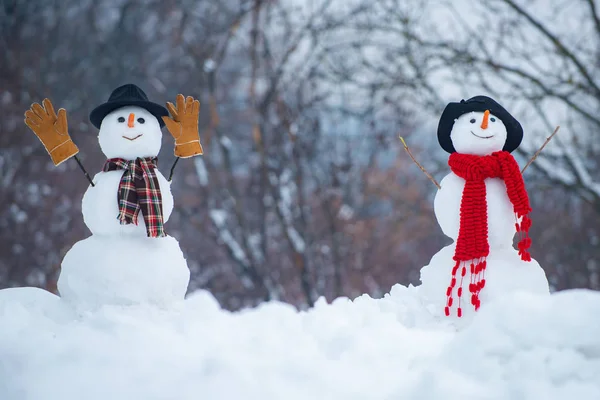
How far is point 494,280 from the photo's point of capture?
2.41 metres

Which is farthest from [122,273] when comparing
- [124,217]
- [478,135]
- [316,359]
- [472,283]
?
[478,135]

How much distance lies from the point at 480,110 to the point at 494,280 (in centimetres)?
76

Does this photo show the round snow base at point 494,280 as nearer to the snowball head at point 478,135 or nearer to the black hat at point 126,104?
the snowball head at point 478,135

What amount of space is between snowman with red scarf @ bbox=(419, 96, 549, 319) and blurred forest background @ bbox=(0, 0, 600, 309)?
7.58 ft

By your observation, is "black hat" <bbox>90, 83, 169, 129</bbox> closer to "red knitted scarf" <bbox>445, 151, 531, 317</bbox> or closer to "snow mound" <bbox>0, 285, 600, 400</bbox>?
"snow mound" <bbox>0, 285, 600, 400</bbox>

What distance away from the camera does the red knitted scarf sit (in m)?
2.41

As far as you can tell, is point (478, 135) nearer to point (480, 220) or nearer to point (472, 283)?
Answer: point (480, 220)

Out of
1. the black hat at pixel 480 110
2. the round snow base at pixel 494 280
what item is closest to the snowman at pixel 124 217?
the round snow base at pixel 494 280

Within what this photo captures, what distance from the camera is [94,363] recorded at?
1.80 metres

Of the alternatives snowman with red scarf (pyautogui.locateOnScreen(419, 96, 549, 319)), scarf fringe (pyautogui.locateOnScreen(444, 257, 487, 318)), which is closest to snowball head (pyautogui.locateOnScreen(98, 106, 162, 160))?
snowman with red scarf (pyautogui.locateOnScreen(419, 96, 549, 319))

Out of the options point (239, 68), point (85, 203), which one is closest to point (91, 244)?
point (85, 203)

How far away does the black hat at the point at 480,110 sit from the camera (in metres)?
2.59

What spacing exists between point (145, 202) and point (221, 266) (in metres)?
6.67

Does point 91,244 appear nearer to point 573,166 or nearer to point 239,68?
point 573,166
